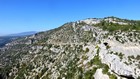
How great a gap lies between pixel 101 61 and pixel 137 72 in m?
20.6

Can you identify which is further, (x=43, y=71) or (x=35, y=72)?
(x=35, y=72)

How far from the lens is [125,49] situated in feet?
296

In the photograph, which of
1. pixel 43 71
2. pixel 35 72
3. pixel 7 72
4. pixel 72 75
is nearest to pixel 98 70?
pixel 72 75

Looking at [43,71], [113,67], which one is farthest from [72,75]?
[43,71]

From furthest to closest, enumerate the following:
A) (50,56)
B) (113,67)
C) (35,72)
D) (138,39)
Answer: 1. (50,56)
2. (35,72)
3. (138,39)
4. (113,67)

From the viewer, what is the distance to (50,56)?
18175cm

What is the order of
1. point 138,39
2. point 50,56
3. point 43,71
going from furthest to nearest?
point 50,56 → point 43,71 → point 138,39

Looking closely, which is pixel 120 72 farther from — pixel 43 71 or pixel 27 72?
pixel 27 72

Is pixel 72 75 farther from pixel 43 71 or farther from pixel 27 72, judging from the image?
pixel 27 72

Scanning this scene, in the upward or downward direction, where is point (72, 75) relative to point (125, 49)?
downward

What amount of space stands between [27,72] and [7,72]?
3197cm

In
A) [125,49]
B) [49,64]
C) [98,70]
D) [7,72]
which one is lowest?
[7,72]

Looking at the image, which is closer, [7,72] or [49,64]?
[49,64]

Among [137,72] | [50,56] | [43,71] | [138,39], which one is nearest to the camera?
[137,72]
